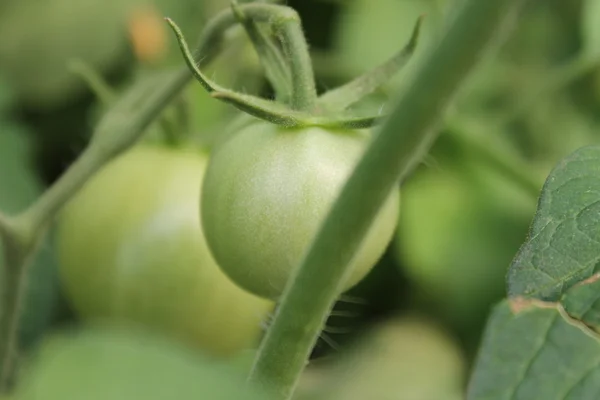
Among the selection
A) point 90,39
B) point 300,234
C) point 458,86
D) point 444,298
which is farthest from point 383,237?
point 90,39

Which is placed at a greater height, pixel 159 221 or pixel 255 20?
pixel 255 20

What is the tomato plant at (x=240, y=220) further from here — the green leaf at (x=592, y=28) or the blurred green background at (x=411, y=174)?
A: the green leaf at (x=592, y=28)

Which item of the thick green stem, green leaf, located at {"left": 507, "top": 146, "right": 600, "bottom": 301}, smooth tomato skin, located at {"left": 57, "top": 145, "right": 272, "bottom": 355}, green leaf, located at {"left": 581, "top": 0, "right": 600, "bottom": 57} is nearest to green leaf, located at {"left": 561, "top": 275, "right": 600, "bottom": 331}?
green leaf, located at {"left": 507, "top": 146, "right": 600, "bottom": 301}

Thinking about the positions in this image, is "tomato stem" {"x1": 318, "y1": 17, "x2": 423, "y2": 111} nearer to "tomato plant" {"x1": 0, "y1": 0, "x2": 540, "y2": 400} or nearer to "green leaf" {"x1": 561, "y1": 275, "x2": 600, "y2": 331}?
"tomato plant" {"x1": 0, "y1": 0, "x2": 540, "y2": 400}

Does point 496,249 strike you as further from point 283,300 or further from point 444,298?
point 283,300

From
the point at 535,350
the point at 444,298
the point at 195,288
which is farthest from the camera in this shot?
the point at 444,298

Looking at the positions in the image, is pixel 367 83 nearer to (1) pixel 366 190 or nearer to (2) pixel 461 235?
(1) pixel 366 190
